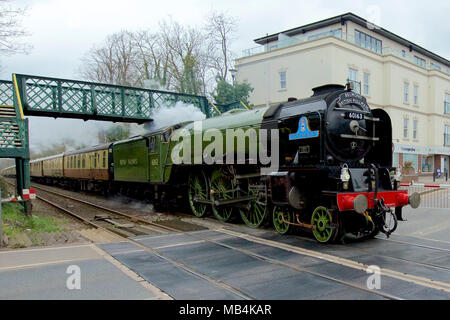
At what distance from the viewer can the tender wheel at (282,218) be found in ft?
25.8

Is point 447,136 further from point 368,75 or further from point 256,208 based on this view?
point 256,208

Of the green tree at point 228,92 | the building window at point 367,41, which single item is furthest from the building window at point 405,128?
the green tree at point 228,92

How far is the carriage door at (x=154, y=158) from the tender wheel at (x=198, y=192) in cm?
151

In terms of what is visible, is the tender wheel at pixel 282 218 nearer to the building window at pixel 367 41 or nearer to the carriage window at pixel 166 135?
the carriage window at pixel 166 135

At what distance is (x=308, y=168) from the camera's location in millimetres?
7012

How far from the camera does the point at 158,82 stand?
31594mm

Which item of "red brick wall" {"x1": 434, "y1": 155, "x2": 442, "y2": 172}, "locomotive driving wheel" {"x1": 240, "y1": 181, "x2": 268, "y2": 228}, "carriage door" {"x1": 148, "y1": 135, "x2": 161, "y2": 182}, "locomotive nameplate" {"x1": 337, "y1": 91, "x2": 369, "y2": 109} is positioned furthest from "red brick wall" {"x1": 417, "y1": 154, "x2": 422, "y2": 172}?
"locomotive nameplate" {"x1": 337, "y1": 91, "x2": 369, "y2": 109}

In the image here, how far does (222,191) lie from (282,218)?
2.36 m

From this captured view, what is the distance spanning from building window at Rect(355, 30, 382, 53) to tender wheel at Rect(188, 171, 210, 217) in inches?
812

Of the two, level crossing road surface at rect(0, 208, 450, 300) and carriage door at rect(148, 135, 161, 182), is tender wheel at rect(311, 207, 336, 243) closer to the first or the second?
level crossing road surface at rect(0, 208, 450, 300)

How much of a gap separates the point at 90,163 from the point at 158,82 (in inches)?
488

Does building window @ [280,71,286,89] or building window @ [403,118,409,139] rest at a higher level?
building window @ [280,71,286,89]

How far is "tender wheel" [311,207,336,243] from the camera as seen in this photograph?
270 inches
